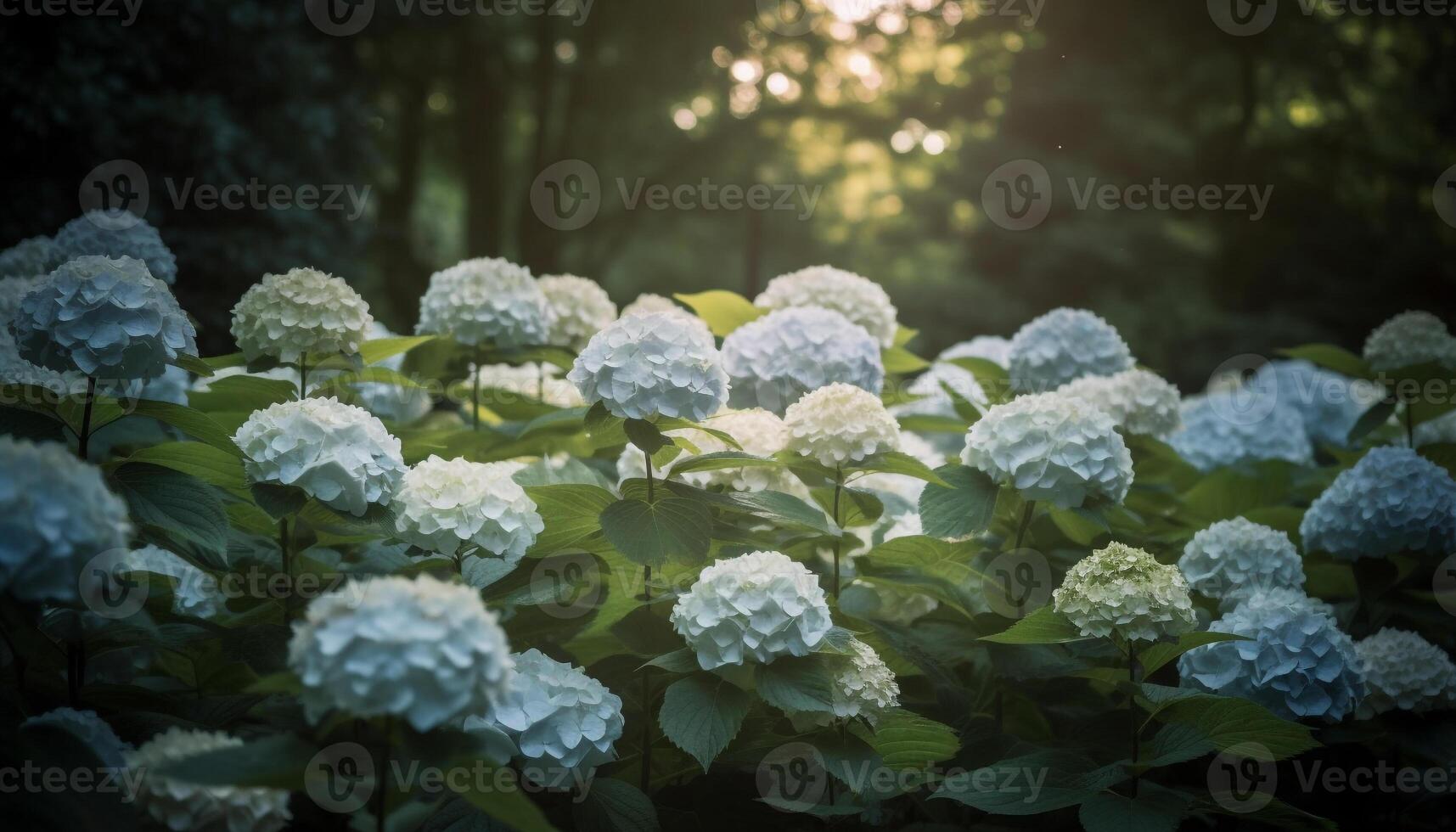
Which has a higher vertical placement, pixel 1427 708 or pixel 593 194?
pixel 593 194

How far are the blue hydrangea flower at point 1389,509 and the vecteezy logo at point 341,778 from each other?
2586 mm

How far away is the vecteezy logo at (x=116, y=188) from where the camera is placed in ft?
22.8

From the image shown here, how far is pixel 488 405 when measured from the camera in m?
3.40

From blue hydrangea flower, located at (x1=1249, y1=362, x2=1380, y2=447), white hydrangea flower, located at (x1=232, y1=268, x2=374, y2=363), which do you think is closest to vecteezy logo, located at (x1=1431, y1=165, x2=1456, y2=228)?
blue hydrangea flower, located at (x1=1249, y1=362, x2=1380, y2=447)

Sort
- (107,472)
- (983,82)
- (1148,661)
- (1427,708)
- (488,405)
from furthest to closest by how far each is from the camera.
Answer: (983,82) < (488,405) < (1427,708) < (1148,661) < (107,472)

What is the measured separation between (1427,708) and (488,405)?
272cm

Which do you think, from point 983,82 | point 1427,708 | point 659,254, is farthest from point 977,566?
point 659,254

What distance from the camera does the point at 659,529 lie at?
2238mm

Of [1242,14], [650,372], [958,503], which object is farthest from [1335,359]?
[1242,14]

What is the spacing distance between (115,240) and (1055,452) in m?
2.49

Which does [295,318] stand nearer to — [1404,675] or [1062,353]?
[1062,353]

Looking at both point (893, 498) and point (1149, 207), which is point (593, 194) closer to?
point (1149, 207)

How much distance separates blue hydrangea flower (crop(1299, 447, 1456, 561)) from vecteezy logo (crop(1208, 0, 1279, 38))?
9.96 m

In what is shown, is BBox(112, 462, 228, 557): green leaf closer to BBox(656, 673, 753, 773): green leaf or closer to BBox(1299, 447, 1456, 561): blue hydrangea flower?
BBox(656, 673, 753, 773): green leaf
